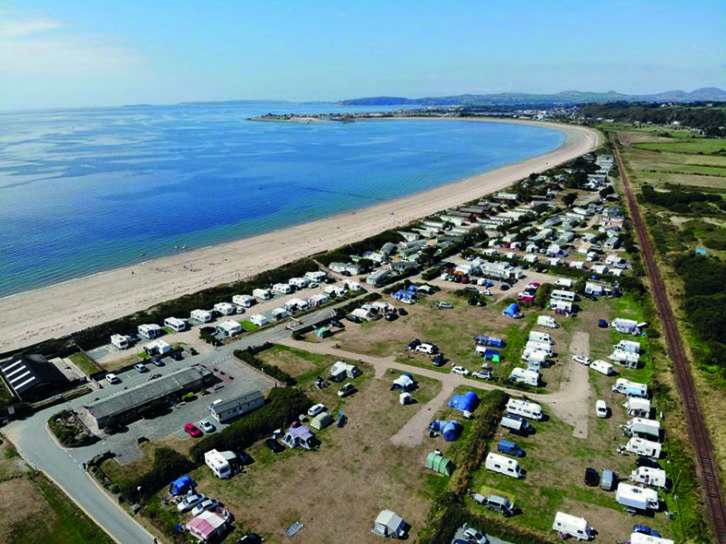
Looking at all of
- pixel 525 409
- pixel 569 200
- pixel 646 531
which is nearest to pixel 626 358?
pixel 525 409

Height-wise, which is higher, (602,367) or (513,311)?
(513,311)

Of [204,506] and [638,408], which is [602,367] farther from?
[204,506]

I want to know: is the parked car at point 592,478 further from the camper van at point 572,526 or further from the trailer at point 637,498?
the camper van at point 572,526

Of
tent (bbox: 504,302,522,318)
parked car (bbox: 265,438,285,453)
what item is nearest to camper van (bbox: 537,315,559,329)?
tent (bbox: 504,302,522,318)

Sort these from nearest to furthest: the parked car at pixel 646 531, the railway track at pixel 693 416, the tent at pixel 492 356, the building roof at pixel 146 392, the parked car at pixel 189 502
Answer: the parked car at pixel 646 531 → the railway track at pixel 693 416 → the parked car at pixel 189 502 → the building roof at pixel 146 392 → the tent at pixel 492 356

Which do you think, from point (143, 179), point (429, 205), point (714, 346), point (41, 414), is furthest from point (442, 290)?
point (143, 179)

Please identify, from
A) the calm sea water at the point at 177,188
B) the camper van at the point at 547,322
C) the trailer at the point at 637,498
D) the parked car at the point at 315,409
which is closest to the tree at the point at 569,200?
the calm sea water at the point at 177,188
